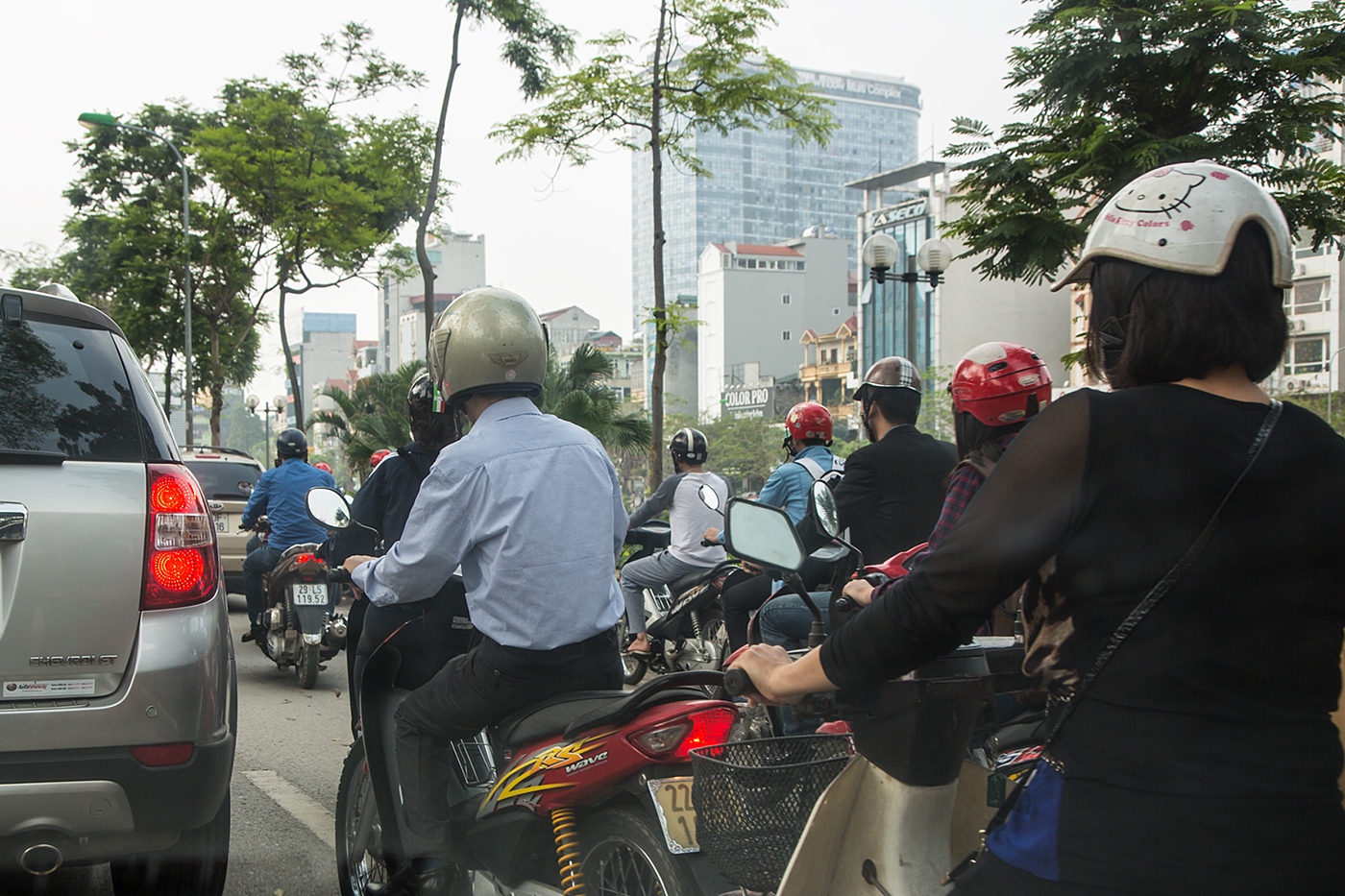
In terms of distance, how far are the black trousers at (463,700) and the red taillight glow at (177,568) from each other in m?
0.71

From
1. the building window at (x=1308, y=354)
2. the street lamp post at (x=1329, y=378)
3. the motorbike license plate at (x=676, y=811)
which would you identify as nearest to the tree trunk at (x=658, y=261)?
the motorbike license plate at (x=676, y=811)

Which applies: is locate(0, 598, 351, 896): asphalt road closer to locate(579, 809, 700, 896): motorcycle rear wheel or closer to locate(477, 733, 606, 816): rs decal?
locate(477, 733, 606, 816): rs decal

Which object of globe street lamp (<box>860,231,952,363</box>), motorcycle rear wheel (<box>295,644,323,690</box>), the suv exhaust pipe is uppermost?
globe street lamp (<box>860,231,952,363</box>)

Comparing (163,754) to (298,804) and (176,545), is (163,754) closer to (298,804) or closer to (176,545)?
(176,545)

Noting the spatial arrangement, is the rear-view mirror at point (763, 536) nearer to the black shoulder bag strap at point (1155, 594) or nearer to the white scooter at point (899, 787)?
the white scooter at point (899, 787)

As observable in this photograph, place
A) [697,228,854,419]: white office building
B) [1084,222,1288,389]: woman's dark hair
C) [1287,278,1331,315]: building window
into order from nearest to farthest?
1. [1084,222,1288,389]: woman's dark hair
2. [1287,278,1331,315]: building window
3. [697,228,854,419]: white office building

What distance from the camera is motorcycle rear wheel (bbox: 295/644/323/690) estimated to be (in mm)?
8031

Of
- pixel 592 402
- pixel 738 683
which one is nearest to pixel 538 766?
pixel 738 683

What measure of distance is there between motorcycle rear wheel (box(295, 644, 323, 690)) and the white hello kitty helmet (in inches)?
288

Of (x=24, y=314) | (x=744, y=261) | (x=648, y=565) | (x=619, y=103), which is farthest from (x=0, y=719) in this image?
(x=744, y=261)

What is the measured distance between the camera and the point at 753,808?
1.87 m

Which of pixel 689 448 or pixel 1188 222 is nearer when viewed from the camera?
pixel 1188 222

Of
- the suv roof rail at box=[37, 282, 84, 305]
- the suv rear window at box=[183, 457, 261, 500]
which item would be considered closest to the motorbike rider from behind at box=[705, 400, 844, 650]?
the suv roof rail at box=[37, 282, 84, 305]

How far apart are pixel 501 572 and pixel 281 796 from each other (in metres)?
2.99
